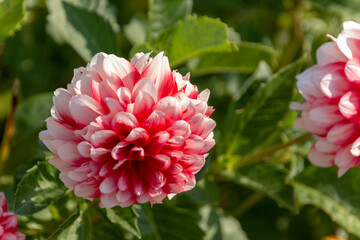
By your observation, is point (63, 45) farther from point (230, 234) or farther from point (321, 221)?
point (321, 221)

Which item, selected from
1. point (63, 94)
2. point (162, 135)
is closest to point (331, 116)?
point (162, 135)

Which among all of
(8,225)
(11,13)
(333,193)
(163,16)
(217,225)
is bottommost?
(217,225)

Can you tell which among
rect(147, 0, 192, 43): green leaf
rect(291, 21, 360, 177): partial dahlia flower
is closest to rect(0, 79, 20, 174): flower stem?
rect(147, 0, 192, 43): green leaf

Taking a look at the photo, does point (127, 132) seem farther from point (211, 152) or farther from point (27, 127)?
point (27, 127)

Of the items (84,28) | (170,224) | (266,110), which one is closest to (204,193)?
(170,224)

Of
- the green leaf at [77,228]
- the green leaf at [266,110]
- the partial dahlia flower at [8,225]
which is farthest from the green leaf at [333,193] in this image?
the partial dahlia flower at [8,225]
